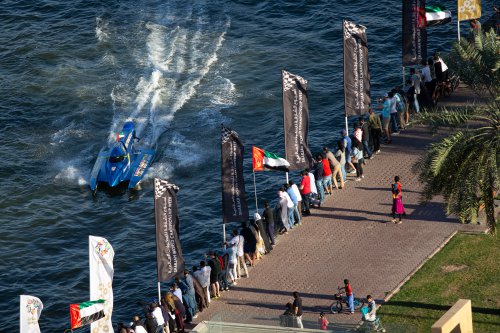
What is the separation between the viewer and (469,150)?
41875mm

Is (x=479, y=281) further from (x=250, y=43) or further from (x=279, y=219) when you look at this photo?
(x=250, y=43)

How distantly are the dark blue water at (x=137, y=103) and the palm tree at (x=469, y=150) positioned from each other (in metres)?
13.9

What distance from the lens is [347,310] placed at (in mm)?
44250

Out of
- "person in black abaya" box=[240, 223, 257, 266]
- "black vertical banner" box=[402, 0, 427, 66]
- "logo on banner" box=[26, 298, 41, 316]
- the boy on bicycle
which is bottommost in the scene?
the boy on bicycle

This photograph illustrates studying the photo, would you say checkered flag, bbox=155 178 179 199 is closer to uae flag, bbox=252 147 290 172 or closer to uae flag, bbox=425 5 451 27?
uae flag, bbox=252 147 290 172

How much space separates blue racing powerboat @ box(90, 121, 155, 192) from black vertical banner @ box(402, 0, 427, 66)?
13352 millimetres

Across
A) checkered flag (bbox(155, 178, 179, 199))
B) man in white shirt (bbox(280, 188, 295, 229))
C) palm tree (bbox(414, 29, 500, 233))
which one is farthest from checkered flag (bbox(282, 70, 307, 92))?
palm tree (bbox(414, 29, 500, 233))

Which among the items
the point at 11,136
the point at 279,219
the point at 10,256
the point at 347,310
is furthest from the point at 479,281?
the point at 11,136

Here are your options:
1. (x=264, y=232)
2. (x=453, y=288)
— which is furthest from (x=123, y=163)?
(x=453, y=288)

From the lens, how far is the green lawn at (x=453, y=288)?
43125 millimetres

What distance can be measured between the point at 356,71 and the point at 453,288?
476 inches

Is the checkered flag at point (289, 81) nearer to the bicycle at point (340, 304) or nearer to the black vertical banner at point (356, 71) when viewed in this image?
the black vertical banner at point (356, 71)

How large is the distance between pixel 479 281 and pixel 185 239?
14.7 metres

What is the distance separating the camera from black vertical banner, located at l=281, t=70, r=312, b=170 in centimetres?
5006
